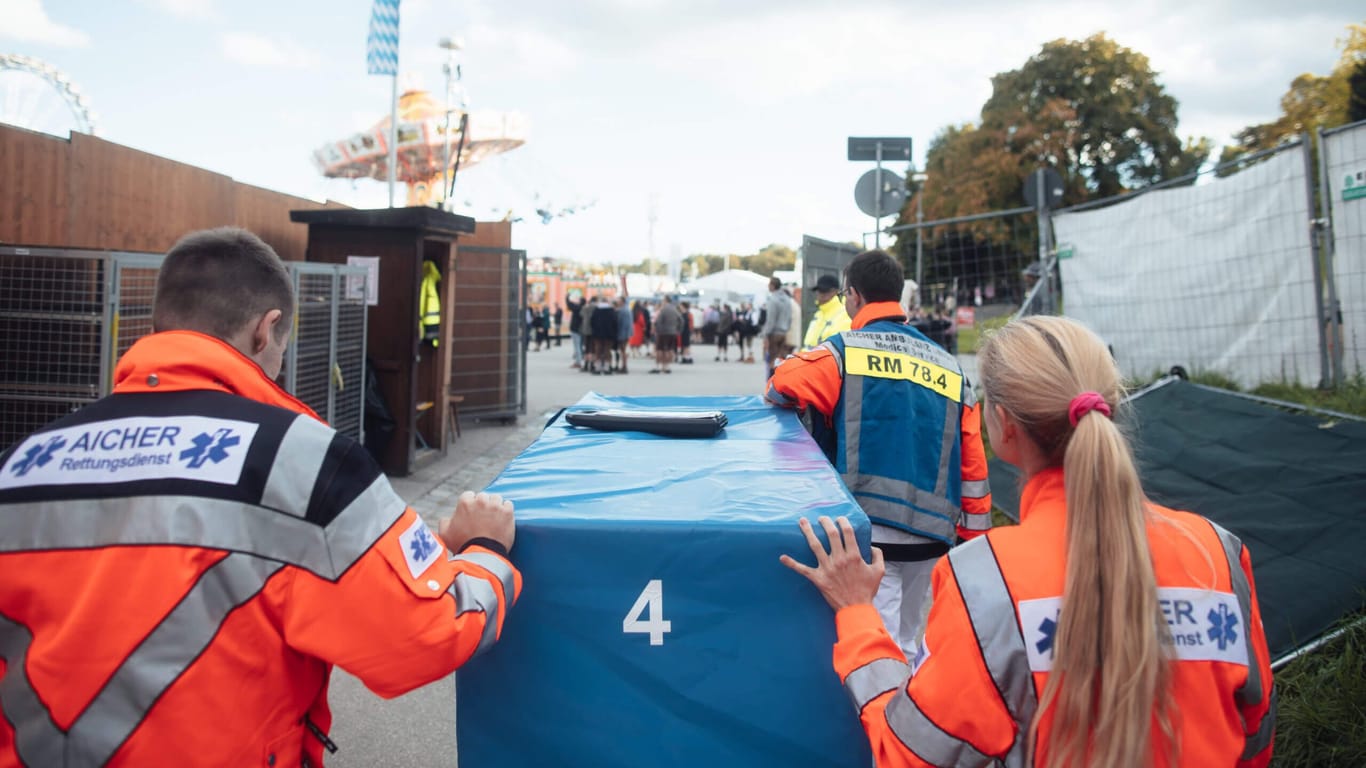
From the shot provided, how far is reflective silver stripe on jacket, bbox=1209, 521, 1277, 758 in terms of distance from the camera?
4.91 feet

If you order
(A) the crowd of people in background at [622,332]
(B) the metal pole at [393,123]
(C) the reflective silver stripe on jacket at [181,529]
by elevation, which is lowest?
(C) the reflective silver stripe on jacket at [181,529]

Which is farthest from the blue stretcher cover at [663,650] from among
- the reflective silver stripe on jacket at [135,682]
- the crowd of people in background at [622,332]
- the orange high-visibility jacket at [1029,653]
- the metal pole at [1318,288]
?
the crowd of people in background at [622,332]

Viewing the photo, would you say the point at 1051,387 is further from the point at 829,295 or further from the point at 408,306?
the point at 408,306

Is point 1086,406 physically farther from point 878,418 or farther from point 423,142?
point 423,142

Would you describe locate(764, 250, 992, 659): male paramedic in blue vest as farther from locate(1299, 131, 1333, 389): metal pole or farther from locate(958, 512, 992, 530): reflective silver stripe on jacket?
locate(1299, 131, 1333, 389): metal pole

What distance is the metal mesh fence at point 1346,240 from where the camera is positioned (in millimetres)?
5965

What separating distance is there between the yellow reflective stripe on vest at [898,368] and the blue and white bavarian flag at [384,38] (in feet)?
38.6

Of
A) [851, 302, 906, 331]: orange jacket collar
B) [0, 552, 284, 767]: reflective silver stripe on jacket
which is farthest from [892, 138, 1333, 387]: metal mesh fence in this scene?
[0, 552, 284, 767]: reflective silver stripe on jacket

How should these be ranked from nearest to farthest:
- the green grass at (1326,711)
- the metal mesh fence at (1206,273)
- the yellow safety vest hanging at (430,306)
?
the green grass at (1326,711) < the metal mesh fence at (1206,273) < the yellow safety vest hanging at (430,306)

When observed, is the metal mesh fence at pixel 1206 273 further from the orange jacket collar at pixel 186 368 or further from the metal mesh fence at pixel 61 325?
the orange jacket collar at pixel 186 368

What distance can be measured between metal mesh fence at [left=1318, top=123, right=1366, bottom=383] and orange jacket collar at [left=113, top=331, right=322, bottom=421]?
267 inches

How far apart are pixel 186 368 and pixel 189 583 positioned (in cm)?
38

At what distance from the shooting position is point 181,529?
1429mm

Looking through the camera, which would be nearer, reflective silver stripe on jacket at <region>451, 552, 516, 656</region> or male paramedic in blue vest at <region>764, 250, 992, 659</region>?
reflective silver stripe on jacket at <region>451, 552, 516, 656</region>
